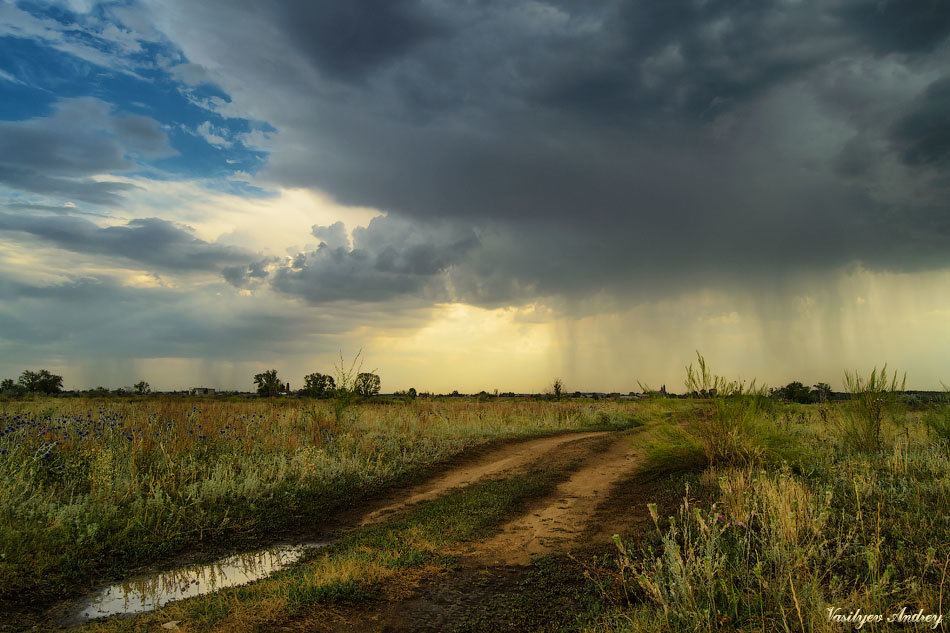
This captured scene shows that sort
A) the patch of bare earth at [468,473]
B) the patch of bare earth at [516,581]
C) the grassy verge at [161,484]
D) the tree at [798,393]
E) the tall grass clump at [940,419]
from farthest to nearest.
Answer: the tree at [798,393]
the tall grass clump at [940,419]
the patch of bare earth at [468,473]
the grassy verge at [161,484]
the patch of bare earth at [516,581]

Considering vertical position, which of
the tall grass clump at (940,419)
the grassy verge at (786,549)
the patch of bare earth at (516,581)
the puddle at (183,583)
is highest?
the tall grass clump at (940,419)

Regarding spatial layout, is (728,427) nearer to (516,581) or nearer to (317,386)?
(516,581)

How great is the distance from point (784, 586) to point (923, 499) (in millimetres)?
4393

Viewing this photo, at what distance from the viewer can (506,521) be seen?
8.10 metres

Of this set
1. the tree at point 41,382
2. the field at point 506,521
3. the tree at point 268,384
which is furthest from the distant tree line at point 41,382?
the field at point 506,521

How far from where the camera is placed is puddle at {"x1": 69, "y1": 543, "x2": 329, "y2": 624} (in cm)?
556

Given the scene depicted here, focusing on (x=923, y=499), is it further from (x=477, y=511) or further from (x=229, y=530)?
(x=229, y=530)

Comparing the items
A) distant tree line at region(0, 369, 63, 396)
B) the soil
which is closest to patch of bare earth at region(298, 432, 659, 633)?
the soil

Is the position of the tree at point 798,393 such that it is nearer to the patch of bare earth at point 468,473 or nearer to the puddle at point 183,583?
the patch of bare earth at point 468,473

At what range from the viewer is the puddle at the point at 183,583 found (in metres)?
5.56

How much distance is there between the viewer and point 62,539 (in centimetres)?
688

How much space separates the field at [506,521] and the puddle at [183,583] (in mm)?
363

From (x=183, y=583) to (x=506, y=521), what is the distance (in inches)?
175

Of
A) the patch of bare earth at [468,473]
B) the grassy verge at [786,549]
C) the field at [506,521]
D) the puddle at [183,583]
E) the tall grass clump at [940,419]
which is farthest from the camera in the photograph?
the tall grass clump at [940,419]
